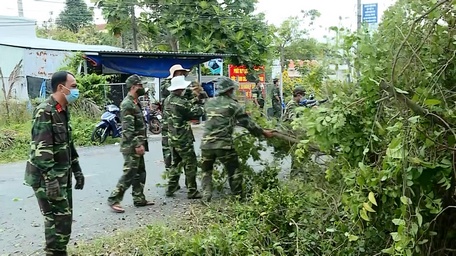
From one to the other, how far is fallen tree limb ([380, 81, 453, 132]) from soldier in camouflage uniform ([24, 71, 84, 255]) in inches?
111

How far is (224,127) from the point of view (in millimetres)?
6109

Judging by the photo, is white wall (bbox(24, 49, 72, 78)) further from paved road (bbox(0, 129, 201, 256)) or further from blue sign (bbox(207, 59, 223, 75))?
blue sign (bbox(207, 59, 223, 75))

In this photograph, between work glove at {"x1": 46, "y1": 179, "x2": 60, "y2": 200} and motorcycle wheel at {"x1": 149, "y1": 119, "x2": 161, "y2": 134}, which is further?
motorcycle wheel at {"x1": 149, "y1": 119, "x2": 161, "y2": 134}

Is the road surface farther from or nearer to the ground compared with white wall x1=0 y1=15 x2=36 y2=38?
nearer to the ground

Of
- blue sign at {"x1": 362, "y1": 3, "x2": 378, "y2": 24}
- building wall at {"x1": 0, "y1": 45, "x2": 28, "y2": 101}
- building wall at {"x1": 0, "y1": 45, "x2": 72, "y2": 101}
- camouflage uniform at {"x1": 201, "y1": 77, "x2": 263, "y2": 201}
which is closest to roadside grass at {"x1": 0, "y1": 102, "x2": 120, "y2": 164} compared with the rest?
building wall at {"x1": 0, "y1": 45, "x2": 28, "y2": 101}

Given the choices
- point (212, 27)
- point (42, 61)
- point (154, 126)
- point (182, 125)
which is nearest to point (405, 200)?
point (182, 125)

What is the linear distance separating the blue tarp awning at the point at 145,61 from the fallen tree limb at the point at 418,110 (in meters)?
12.6

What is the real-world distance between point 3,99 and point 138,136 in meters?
9.40

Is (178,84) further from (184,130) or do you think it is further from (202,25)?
(202,25)

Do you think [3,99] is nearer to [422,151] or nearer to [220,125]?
[220,125]

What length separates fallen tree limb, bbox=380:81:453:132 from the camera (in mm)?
2715

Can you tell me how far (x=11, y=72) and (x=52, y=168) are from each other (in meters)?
13.9

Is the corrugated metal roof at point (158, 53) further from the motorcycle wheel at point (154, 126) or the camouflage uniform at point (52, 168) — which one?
the camouflage uniform at point (52, 168)

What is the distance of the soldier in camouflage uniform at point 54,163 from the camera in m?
4.11
